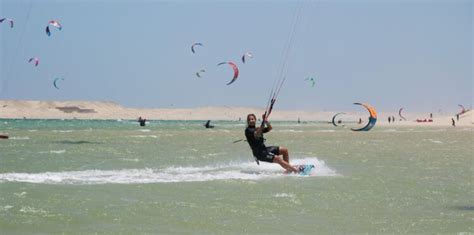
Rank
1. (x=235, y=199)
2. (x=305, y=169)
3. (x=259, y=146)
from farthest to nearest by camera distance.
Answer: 1. (x=305, y=169)
2. (x=259, y=146)
3. (x=235, y=199)

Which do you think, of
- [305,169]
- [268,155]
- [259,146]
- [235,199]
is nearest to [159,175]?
[259,146]

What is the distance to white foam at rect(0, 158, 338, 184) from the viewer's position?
13.7 meters

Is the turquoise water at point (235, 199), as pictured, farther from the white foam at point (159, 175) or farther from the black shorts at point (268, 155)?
the black shorts at point (268, 155)

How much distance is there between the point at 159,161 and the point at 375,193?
30.2 ft

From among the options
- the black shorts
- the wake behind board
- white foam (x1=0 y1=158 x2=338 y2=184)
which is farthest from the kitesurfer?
white foam (x1=0 y1=158 x2=338 y2=184)

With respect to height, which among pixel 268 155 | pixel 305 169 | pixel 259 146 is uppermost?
A: pixel 259 146

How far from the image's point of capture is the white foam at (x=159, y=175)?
1371 centimetres

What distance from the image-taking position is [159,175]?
49.2ft

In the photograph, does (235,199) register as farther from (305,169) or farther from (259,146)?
(305,169)

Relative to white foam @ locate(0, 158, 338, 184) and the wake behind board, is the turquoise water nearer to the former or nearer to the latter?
white foam @ locate(0, 158, 338, 184)

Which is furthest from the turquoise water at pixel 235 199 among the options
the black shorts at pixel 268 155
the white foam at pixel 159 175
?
the black shorts at pixel 268 155

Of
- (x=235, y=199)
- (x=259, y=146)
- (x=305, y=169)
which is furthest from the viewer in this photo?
(x=305, y=169)

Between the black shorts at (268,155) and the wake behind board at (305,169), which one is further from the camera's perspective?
the wake behind board at (305,169)

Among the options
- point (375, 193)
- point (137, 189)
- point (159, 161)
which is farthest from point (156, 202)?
point (159, 161)
